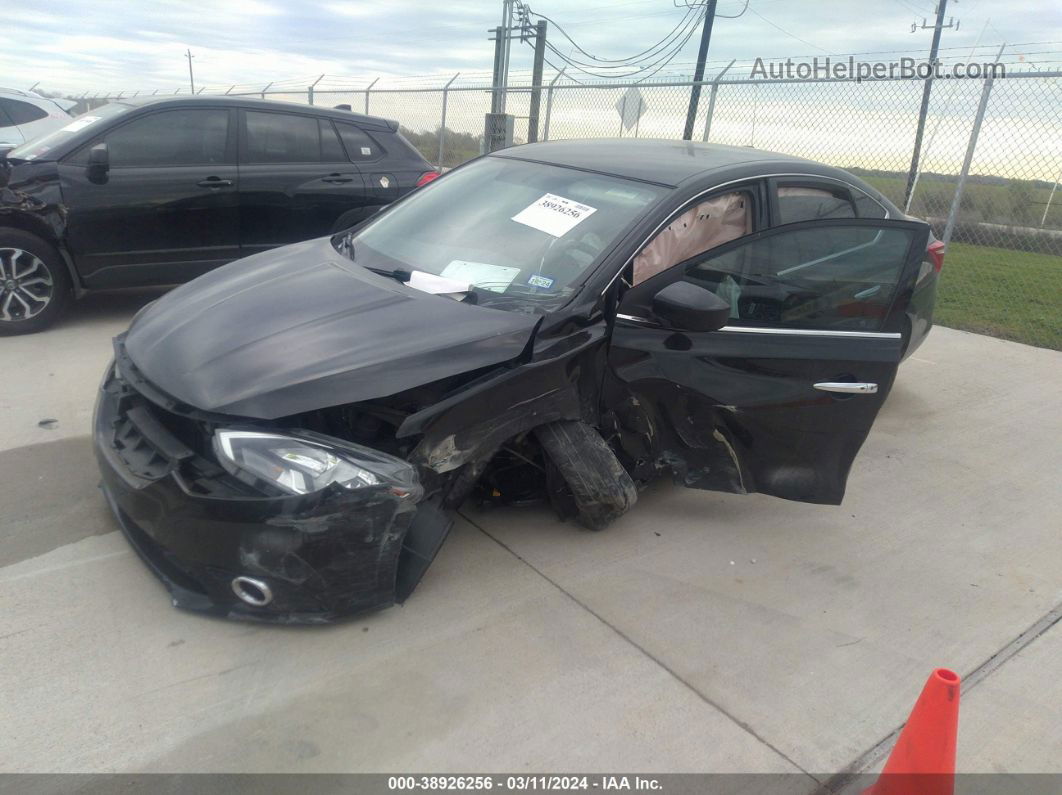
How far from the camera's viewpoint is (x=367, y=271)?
3.51m

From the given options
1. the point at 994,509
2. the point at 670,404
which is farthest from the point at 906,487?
the point at 670,404

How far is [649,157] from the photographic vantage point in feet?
13.0

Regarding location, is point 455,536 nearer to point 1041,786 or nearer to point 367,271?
point 367,271

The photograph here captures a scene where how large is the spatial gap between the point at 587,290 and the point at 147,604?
1.97 m

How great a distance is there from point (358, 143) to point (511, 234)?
3830 millimetres

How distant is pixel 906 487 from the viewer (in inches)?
169

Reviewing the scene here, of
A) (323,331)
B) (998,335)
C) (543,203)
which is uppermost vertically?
(543,203)

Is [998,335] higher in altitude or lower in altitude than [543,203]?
lower

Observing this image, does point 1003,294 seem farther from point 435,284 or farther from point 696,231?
point 435,284

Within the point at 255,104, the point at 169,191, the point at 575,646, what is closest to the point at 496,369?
the point at 575,646

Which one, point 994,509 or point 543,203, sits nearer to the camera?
point 543,203

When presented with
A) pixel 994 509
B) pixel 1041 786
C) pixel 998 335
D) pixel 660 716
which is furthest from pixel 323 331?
pixel 998 335

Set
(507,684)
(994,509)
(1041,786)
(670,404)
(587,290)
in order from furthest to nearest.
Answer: (994,509)
(670,404)
(587,290)
(507,684)
(1041,786)

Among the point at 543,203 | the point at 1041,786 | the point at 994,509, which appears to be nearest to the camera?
the point at 1041,786
